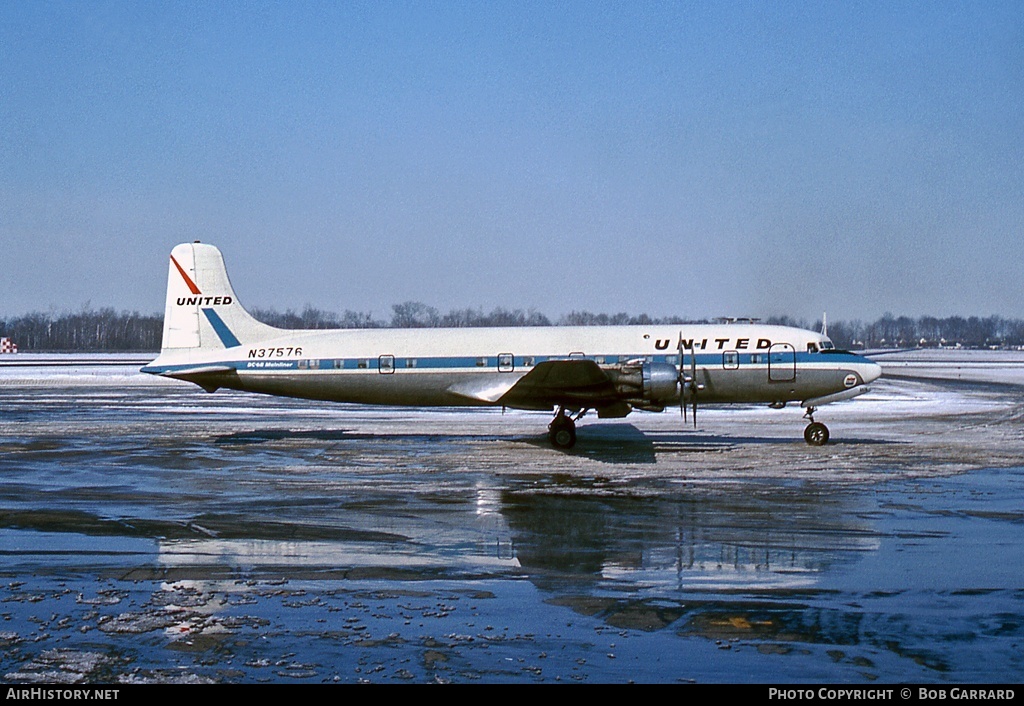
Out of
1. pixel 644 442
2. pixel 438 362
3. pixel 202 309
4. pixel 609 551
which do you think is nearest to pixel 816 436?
pixel 644 442

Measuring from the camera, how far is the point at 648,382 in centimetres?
2122

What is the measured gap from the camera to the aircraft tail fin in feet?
81.5

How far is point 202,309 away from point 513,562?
56.1 ft

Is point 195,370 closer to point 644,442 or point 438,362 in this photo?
point 438,362

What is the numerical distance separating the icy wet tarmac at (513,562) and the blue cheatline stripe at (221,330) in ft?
10.2

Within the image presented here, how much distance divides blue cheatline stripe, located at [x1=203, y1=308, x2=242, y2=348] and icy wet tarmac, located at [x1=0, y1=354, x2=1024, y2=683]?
3.12 m

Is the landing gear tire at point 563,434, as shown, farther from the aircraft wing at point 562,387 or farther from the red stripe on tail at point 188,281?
the red stripe on tail at point 188,281

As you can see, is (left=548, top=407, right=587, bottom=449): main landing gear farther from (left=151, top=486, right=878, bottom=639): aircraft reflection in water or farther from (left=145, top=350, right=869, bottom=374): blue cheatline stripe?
(left=151, top=486, right=878, bottom=639): aircraft reflection in water

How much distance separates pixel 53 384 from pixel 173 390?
7.87m

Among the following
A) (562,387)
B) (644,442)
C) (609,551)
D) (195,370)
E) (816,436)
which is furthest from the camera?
(195,370)

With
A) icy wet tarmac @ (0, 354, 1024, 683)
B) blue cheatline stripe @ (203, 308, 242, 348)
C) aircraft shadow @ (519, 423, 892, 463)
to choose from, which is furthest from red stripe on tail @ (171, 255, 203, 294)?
aircraft shadow @ (519, 423, 892, 463)

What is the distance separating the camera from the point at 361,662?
7.09 m
